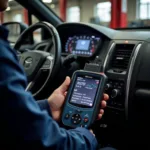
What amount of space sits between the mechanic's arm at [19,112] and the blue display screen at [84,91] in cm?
39

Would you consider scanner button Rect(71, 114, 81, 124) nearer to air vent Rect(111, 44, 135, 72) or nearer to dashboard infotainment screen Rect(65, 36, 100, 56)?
air vent Rect(111, 44, 135, 72)

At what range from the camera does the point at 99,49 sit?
1729mm

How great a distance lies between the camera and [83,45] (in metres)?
1.85

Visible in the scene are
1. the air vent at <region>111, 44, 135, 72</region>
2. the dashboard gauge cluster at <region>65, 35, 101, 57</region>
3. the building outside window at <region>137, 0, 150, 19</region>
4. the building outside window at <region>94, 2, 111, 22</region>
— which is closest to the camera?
the air vent at <region>111, 44, 135, 72</region>

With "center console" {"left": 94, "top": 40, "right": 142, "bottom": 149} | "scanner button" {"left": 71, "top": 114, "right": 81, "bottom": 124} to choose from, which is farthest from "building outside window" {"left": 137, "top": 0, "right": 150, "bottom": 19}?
"scanner button" {"left": 71, "top": 114, "right": 81, "bottom": 124}

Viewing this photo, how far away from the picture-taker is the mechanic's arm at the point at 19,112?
2.24 ft

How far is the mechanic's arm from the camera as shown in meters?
0.68

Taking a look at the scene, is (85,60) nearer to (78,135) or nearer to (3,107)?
(78,135)

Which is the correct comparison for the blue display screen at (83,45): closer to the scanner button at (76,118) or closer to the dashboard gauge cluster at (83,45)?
the dashboard gauge cluster at (83,45)

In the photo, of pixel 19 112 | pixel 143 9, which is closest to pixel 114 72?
pixel 19 112

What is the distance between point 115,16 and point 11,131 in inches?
288

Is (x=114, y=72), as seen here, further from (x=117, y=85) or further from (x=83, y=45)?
(x=83, y=45)

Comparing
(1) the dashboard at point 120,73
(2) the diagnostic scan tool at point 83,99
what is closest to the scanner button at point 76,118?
(2) the diagnostic scan tool at point 83,99

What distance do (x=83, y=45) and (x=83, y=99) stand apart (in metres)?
0.73
